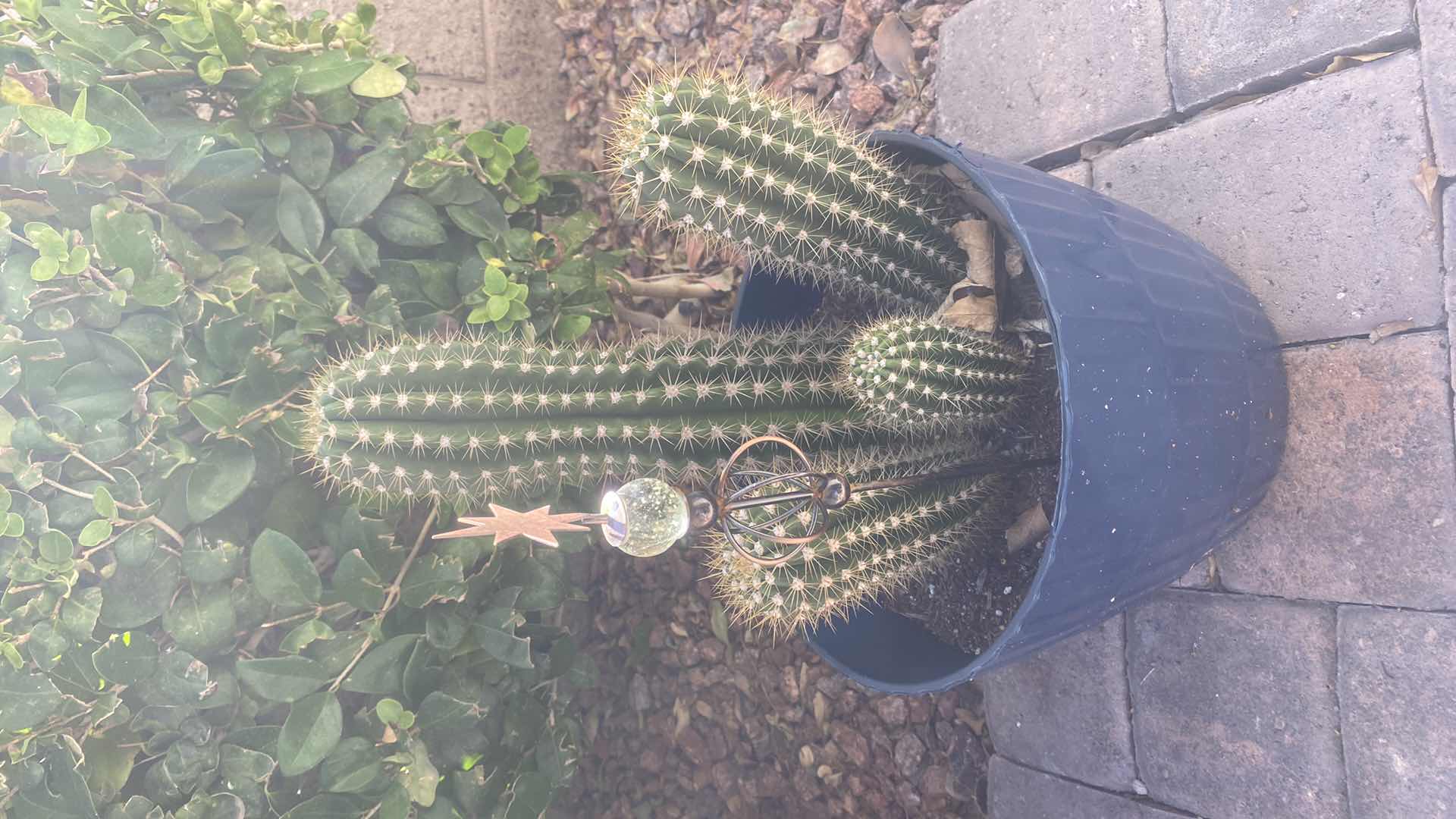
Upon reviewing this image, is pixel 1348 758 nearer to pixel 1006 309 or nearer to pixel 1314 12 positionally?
pixel 1006 309

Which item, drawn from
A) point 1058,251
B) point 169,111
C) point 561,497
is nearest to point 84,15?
point 169,111

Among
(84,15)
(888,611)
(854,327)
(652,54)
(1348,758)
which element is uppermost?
(652,54)

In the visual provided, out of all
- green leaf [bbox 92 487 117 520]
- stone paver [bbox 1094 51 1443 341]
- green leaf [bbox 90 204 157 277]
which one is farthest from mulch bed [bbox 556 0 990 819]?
green leaf [bbox 92 487 117 520]

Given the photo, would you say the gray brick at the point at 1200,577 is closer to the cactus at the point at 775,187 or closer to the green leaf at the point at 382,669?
the cactus at the point at 775,187

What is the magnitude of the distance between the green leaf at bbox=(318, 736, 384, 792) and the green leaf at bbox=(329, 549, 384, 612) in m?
0.26

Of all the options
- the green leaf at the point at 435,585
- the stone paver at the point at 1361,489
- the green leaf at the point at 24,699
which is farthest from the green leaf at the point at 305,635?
the stone paver at the point at 1361,489

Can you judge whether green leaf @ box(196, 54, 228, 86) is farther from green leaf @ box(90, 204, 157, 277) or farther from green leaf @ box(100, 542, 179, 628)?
green leaf @ box(100, 542, 179, 628)

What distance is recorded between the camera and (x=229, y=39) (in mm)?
1763

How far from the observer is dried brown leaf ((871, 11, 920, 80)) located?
2.36 meters

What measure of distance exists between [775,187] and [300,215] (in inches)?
41.6

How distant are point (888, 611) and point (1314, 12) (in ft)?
4.62

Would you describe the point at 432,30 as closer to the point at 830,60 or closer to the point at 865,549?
the point at 830,60

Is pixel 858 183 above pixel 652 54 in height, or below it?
below

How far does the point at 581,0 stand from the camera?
309 cm
